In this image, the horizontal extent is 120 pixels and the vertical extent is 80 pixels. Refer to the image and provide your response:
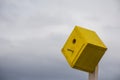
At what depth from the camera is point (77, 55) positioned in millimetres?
8156

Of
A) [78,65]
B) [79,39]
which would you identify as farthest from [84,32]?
[78,65]

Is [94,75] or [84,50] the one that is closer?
[84,50]

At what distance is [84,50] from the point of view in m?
8.09

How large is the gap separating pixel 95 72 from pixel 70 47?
821mm

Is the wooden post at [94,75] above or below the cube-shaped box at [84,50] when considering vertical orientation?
below

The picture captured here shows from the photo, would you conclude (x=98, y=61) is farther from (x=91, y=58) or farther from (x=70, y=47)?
(x=70, y=47)

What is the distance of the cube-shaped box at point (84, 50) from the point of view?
320 inches

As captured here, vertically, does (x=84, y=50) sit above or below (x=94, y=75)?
above

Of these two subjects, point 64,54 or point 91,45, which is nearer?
point 91,45

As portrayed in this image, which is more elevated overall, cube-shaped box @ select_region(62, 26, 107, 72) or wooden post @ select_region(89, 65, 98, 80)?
cube-shaped box @ select_region(62, 26, 107, 72)

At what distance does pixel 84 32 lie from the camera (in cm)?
851

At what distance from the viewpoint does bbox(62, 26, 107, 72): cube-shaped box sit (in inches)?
320

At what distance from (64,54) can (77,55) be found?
22.8 inches

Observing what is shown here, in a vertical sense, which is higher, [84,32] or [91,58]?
[84,32]
